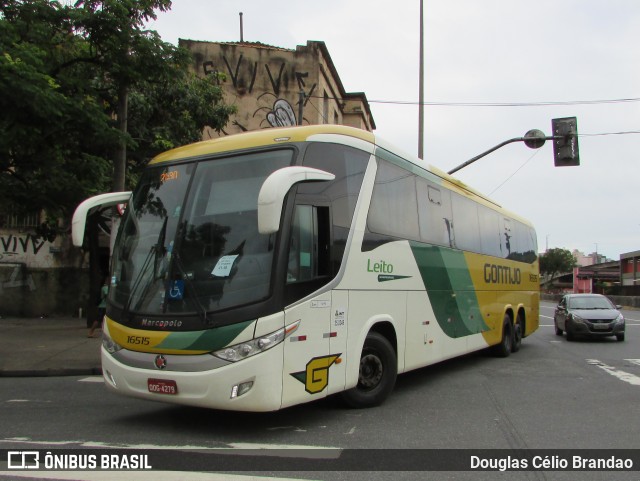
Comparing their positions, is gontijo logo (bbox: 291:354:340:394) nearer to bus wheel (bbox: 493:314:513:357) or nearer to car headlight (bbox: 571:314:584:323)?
bus wheel (bbox: 493:314:513:357)

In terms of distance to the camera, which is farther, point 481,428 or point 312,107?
point 312,107

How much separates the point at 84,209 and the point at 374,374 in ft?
13.4

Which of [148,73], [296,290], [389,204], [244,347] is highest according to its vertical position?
[148,73]

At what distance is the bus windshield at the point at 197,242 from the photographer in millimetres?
5574

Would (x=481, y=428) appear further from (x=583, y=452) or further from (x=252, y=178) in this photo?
(x=252, y=178)

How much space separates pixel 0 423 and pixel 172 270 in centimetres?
277

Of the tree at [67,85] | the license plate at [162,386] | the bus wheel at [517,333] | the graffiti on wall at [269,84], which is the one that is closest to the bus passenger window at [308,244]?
the license plate at [162,386]

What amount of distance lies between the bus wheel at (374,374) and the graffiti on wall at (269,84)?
70.1ft

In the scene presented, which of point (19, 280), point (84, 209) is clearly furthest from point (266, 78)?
point (84, 209)

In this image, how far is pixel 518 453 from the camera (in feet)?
17.6

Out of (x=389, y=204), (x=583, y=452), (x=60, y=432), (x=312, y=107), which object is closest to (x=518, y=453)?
(x=583, y=452)

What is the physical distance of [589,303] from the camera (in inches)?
727

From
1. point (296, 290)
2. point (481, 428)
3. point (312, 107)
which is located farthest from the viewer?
point (312, 107)

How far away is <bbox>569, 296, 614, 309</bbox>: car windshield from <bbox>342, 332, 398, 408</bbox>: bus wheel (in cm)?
1318
